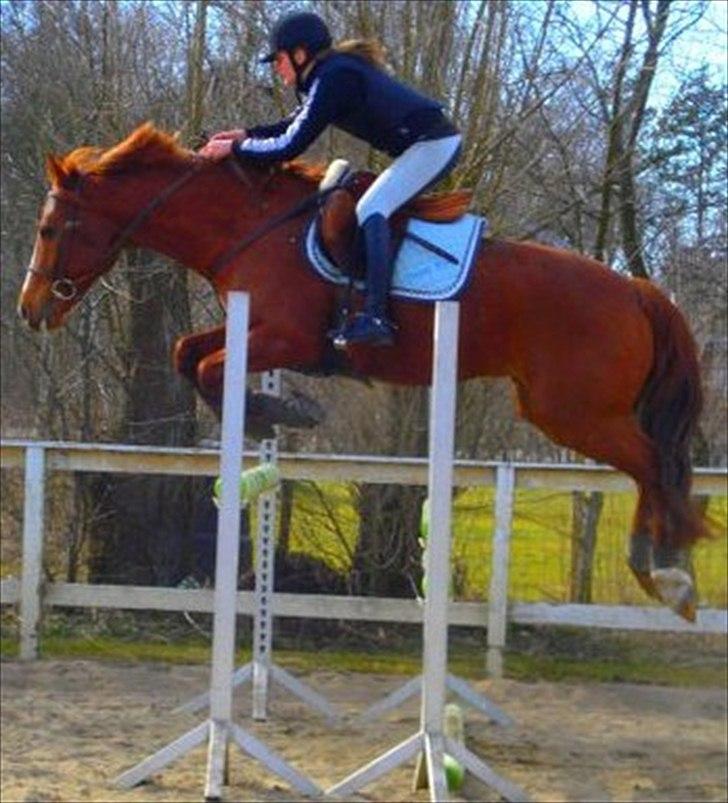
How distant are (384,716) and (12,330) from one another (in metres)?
4.05

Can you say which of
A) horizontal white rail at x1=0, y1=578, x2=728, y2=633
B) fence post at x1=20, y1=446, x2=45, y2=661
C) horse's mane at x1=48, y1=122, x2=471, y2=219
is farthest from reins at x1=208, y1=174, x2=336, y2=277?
fence post at x1=20, y1=446, x2=45, y2=661

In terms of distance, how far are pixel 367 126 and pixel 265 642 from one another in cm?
333

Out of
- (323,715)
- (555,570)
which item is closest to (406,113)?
(323,715)

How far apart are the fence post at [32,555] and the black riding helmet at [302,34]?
4.52 meters

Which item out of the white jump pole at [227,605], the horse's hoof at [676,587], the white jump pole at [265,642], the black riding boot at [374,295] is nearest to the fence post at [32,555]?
the white jump pole at [265,642]

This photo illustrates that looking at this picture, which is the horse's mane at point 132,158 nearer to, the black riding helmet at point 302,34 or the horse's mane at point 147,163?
the horse's mane at point 147,163

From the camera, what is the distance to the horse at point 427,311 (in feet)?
14.9

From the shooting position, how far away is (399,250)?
4586 mm

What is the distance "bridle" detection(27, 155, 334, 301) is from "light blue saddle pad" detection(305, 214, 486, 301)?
0.40 ft

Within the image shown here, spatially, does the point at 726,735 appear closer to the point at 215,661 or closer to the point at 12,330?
the point at 215,661

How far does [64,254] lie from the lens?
462 centimetres

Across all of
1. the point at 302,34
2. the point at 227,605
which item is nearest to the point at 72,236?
the point at 302,34

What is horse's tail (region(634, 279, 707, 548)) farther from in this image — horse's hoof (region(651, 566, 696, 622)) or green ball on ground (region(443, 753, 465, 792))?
green ball on ground (region(443, 753, 465, 792))

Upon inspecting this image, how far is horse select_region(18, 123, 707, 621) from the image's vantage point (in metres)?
4.54
